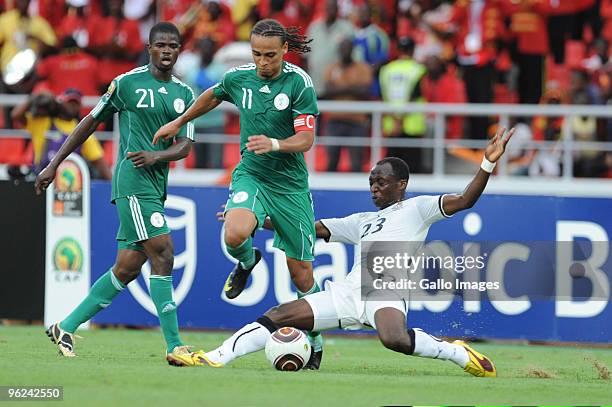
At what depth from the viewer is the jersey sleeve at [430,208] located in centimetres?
999

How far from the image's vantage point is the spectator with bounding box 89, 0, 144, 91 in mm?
19219

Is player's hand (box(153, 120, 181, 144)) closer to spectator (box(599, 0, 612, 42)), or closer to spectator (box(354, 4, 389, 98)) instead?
spectator (box(354, 4, 389, 98))

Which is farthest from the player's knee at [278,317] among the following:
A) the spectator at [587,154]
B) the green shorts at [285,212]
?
the spectator at [587,154]

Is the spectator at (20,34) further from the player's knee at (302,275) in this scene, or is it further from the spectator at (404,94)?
the player's knee at (302,275)

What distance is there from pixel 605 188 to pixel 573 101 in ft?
5.77

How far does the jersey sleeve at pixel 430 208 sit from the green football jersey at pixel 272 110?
3.35 feet

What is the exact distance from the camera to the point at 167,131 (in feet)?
34.2

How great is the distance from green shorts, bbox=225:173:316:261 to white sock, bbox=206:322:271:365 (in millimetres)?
905

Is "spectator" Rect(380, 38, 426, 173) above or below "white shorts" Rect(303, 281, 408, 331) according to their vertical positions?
above

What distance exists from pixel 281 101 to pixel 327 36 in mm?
8112

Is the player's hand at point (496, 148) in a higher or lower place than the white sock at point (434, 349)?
higher

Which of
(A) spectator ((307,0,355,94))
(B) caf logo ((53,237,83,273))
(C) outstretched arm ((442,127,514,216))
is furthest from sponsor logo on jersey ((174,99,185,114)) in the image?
(A) spectator ((307,0,355,94))

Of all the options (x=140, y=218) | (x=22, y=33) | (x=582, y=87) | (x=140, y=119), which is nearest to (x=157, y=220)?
(x=140, y=218)

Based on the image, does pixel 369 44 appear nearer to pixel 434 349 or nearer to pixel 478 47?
pixel 478 47
